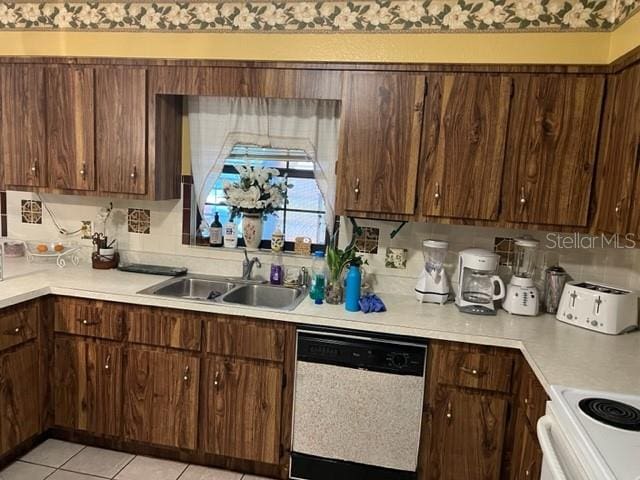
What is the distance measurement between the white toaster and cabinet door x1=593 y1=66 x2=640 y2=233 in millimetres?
285

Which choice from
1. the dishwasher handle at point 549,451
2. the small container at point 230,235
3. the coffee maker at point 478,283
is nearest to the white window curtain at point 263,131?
the small container at point 230,235

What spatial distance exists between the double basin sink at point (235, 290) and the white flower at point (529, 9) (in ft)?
5.86

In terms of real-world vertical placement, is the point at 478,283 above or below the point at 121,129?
below

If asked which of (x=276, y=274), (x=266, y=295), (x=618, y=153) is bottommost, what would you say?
(x=266, y=295)

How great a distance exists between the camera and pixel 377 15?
105 inches

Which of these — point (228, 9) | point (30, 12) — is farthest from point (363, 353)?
point (30, 12)

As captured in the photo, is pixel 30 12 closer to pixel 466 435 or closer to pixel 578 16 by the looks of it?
pixel 578 16

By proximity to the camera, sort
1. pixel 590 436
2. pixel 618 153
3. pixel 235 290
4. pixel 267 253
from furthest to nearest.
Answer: pixel 267 253 → pixel 235 290 → pixel 618 153 → pixel 590 436

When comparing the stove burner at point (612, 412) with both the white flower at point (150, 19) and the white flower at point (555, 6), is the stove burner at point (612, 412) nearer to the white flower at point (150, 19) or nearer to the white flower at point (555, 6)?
the white flower at point (555, 6)

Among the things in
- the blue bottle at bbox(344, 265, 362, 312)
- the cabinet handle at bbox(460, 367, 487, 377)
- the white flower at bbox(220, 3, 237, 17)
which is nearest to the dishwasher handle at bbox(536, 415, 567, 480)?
the cabinet handle at bbox(460, 367, 487, 377)

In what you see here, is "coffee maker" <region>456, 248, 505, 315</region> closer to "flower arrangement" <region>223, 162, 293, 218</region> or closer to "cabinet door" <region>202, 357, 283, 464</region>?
"cabinet door" <region>202, 357, 283, 464</region>

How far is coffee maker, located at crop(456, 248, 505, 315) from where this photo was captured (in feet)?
8.43

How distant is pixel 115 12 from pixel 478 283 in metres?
2.52

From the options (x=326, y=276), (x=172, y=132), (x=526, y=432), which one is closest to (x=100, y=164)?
(x=172, y=132)
